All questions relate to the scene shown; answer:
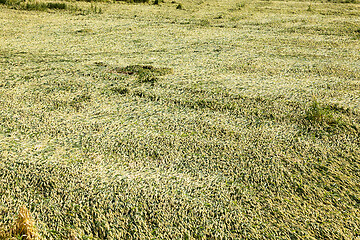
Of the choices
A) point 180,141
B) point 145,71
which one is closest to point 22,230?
point 180,141

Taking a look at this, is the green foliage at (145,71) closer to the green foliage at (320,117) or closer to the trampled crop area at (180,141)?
the trampled crop area at (180,141)

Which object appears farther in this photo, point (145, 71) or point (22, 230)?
point (145, 71)

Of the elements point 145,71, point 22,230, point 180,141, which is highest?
point 145,71

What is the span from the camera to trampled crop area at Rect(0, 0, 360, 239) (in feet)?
3.45

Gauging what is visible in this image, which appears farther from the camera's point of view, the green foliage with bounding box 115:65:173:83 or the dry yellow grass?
the green foliage with bounding box 115:65:173:83

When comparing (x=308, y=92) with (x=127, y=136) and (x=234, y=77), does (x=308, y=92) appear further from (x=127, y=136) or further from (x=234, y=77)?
(x=127, y=136)

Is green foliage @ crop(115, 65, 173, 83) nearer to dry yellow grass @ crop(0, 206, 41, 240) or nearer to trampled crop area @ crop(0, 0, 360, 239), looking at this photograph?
trampled crop area @ crop(0, 0, 360, 239)

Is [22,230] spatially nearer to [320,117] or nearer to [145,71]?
[320,117]

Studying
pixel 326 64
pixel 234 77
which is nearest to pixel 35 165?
pixel 234 77

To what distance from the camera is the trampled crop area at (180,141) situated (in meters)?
1.05

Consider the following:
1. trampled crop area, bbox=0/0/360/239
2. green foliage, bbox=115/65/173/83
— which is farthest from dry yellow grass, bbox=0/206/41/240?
green foliage, bbox=115/65/173/83

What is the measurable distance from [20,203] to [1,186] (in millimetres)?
146

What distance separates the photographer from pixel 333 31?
4234 millimetres

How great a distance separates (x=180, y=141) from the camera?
4.92 feet
